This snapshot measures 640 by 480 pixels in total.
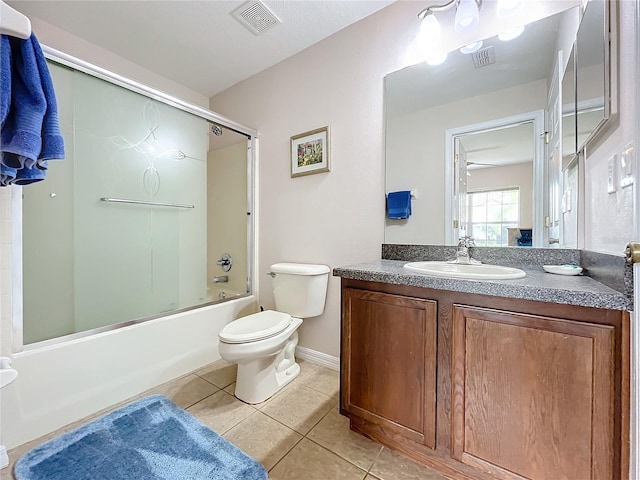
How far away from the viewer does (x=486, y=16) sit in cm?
140

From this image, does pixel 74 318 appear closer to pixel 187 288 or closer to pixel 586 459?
pixel 187 288

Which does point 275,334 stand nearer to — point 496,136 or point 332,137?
point 332,137

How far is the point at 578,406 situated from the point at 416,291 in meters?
0.55

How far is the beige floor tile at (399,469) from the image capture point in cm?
107

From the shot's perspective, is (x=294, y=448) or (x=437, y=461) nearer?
(x=437, y=461)

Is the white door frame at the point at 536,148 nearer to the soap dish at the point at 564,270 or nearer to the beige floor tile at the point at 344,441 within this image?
the soap dish at the point at 564,270

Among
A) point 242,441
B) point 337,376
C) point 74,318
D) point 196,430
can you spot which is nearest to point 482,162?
point 337,376

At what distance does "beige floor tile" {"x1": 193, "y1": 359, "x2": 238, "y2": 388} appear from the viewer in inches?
69.1

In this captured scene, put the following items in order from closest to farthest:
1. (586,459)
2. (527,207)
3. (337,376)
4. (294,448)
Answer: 1. (586,459)
2. (294,448)
3. (527,207)
4. (337,376)

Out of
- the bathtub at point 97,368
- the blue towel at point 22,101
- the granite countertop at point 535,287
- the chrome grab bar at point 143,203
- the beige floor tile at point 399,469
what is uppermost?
the blue towel at point 22,101

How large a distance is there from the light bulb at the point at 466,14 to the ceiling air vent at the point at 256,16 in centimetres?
111

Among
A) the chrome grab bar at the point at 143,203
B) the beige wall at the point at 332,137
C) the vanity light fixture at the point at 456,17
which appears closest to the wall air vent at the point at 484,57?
the vanity light fixture at the point at 456,17

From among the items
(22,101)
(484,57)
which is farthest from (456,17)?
(22,101)

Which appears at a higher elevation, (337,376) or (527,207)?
(527,207)
